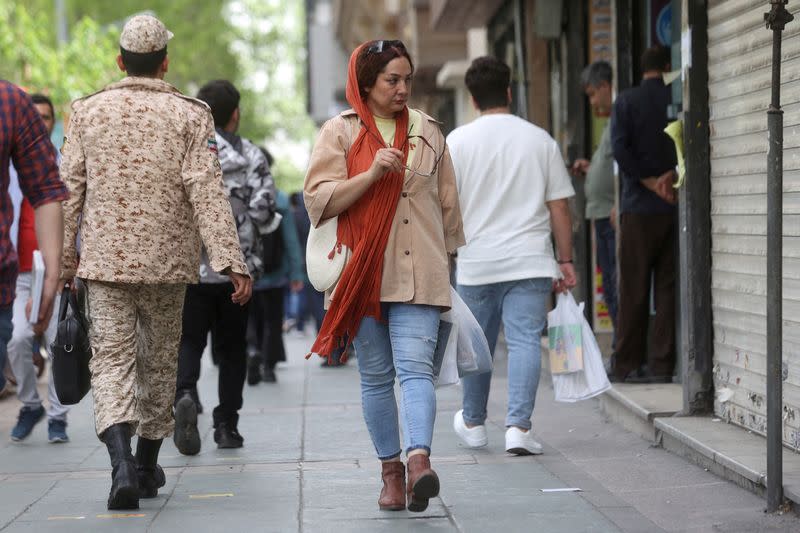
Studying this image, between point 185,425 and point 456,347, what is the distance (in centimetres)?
199

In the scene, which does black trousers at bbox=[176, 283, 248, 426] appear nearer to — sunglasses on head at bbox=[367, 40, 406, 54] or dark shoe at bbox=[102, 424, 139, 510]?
dark shoe at bbox=[102, 424, 139, 510]

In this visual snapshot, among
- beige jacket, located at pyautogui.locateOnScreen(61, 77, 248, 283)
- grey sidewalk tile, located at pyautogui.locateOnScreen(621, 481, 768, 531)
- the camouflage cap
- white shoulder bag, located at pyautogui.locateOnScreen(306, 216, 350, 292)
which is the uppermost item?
the camouflage cap

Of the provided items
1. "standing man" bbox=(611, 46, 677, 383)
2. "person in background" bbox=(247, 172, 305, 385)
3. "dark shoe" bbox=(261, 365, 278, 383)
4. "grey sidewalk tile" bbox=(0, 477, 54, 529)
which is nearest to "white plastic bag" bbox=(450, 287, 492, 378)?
"grey sidewalk tile" bbox=(0, 477, 54, 529)

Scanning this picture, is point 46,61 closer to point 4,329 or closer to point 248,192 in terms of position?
point 248,192

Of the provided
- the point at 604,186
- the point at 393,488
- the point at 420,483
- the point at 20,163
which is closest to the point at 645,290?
the point at 604,186

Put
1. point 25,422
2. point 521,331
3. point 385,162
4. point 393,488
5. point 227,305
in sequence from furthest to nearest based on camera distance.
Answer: point 25,422
point 227,305
point 521,331
point 393,488
point 385,162

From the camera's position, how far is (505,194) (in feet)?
23.5

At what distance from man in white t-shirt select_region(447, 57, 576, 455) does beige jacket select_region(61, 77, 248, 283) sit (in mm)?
1686

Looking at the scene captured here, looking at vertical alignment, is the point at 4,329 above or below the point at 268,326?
above

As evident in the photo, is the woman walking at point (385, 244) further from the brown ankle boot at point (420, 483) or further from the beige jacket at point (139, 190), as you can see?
the beige jacket at point (139, 190)

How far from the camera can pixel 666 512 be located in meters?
5.55

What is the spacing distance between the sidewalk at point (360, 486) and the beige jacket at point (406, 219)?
2.84ft

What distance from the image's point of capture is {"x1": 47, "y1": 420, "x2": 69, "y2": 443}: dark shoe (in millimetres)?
8039

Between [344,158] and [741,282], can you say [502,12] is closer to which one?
[741,282]
